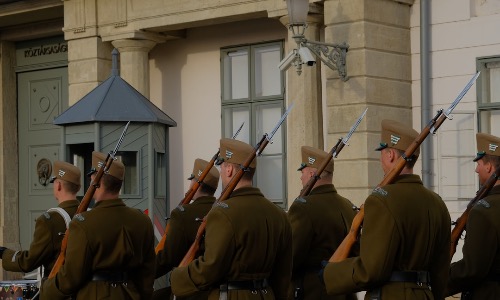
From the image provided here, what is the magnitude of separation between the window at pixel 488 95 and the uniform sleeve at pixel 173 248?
15.6 ft

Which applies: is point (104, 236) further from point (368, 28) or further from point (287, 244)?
point (368, 28)

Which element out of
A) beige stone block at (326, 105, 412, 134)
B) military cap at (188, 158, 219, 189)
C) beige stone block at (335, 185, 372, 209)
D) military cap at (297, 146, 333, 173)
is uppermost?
beige stone block at (326, 105, 412, 134)

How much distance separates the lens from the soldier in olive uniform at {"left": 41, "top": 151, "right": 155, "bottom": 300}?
7.91 meters

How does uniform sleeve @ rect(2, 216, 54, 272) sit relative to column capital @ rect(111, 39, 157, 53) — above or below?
below

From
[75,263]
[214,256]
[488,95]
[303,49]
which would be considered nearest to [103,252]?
[75,263]

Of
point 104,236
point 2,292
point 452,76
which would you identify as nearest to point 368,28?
point 452,76

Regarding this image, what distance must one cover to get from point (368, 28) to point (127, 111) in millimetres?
3330

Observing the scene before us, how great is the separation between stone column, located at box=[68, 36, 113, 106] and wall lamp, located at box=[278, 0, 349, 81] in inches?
141

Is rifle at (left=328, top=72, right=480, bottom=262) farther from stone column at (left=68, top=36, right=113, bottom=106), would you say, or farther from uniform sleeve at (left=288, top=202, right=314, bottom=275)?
stone column at (left=68, top=36, right=113, bottom=106)

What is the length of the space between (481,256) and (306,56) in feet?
17.0

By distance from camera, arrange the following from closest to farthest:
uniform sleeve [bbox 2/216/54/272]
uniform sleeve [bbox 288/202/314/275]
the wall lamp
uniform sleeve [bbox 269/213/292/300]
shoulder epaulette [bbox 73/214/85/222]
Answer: uniform sleeve [bbox 269/213/292/300]
shoulder epaulette [bbox 73/214/85/222]
uniform sleeve [bbox 288/202/314/275]
uniform sleeve [bbox 2/216/54/272]
the wall lamp

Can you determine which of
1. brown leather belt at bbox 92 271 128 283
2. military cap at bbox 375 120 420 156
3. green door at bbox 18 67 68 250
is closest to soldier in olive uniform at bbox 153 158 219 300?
brown leather belt at bbox 92 271 128 283

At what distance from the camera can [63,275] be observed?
798 cm

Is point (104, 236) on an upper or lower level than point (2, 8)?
lower
